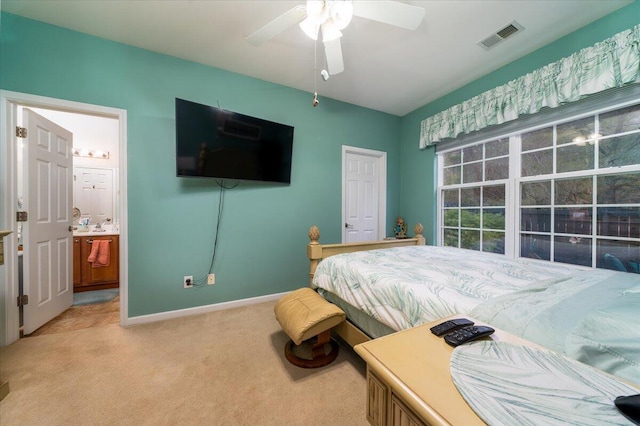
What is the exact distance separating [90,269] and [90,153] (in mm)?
1856

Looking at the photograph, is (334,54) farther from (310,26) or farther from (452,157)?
(452,157)

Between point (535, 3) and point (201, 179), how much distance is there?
3.19m

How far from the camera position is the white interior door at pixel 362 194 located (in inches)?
132

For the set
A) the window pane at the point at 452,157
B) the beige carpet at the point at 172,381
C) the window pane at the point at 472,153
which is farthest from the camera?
the window pane at the point at 452,157

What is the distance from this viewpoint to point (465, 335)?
68 centimetres

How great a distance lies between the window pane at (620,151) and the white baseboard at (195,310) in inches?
131

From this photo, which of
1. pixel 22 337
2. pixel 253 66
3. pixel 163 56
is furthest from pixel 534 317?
pixel 22 337

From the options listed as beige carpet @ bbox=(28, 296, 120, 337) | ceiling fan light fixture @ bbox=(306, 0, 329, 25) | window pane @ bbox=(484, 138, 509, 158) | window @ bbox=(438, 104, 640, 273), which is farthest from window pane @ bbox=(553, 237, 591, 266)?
beige carpet @ bbox=(28, 296, 120, 337)

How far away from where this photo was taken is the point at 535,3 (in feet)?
5.57

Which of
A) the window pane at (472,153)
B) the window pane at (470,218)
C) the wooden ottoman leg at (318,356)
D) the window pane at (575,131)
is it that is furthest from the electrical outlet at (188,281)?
the window pane at (575,131)

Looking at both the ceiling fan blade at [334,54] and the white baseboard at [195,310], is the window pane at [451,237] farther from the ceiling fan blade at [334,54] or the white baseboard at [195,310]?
the ceiling fan blade at [334,54]

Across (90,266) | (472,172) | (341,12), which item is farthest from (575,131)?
(90,266)

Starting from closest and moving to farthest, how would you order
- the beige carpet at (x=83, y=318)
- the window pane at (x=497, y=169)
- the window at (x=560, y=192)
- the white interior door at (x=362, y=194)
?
the window at (x=560, y=192), the beige carpet at (x=83, y=318), the window pane at (x=497, y=169), the white interior door at (x=362, y=194)

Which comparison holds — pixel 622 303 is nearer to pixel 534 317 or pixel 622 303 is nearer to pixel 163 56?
pixel 534 317
